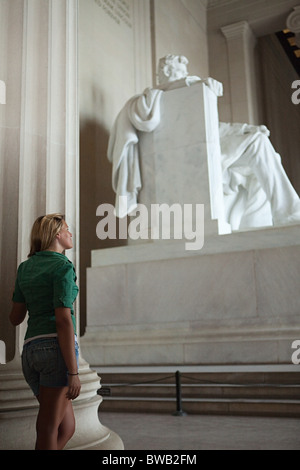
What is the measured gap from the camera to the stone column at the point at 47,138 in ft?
8.50

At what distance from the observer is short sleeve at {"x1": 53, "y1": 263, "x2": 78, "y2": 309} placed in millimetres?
1806

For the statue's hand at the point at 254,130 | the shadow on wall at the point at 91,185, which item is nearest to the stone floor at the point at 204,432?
the shadow on wall at the point at 91,185

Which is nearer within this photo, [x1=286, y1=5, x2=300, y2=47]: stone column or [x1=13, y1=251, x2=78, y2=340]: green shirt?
[x1=13, y1=251, x2=78, y2=340]: green shirt

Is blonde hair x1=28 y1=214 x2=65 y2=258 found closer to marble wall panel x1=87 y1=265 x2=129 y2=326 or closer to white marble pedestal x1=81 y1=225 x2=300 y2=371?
white marble pedestal x1=81 y1=225 x2=300 y2=371

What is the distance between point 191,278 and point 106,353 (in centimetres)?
119

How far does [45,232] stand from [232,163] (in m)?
5.23

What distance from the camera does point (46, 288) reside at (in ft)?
6.20

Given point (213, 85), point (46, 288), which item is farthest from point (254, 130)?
point (46, 288)

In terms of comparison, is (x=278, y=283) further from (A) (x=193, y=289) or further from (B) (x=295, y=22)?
(B) (x=295, y=22)

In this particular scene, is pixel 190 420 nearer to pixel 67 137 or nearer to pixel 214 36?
pixel 67 137

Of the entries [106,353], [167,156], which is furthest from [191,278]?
[167,156]

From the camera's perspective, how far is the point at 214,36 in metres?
12.6

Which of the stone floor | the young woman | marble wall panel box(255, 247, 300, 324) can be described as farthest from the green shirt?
marble wall panel box(255, 247, 300, 324)

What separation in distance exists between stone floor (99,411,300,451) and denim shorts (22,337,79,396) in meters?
1.23
